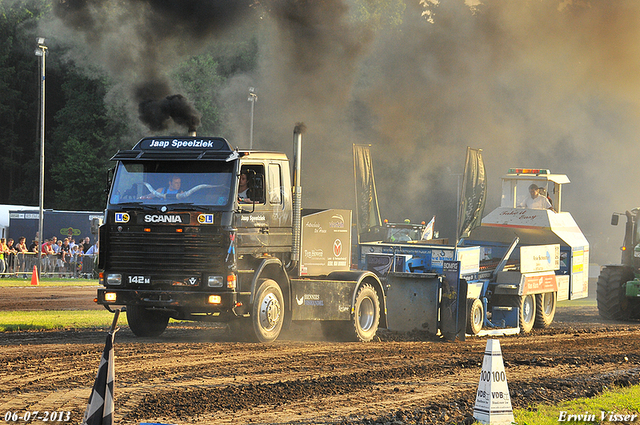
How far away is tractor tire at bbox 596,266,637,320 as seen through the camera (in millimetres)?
19188

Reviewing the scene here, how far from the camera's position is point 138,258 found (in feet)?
36.7

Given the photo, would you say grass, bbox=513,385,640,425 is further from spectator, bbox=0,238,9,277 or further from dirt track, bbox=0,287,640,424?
spectator, bbox=0,238,9,277

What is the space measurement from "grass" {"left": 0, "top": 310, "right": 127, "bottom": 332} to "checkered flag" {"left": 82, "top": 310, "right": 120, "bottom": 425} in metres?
9.22

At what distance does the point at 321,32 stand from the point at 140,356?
10.3m

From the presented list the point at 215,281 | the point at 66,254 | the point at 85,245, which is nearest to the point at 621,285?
the point at 215,281

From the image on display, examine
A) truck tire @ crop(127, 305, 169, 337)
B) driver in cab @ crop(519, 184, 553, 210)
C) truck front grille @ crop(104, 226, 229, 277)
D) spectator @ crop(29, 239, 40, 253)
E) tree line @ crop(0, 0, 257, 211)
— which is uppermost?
tree line @ crop(0, 0, 257, 211)

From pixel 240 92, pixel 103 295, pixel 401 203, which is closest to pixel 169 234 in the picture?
pixel 103 295

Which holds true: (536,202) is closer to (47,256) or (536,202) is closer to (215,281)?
(215,281)

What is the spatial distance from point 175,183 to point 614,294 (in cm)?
1282

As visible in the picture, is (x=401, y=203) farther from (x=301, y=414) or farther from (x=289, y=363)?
(x=301, y=414)

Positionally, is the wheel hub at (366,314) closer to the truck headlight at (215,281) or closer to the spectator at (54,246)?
the truck headlight at (215,281)

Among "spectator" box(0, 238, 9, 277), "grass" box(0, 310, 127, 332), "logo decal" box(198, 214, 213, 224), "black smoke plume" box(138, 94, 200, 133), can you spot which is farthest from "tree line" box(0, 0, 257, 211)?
"logo decal" box(198, 214, 213, 224)

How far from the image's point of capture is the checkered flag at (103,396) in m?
4.89

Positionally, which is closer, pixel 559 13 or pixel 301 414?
pixel 301 414
